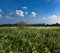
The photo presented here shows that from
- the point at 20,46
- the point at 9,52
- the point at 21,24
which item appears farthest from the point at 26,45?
the point at 21,24

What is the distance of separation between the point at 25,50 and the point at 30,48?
0.41m

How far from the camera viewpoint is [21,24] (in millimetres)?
38906

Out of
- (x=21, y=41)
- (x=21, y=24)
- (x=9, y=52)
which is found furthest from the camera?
(x=21, y=24)

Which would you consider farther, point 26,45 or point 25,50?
point 26,45

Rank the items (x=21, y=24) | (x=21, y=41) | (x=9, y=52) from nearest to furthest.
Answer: (x=9, y=52) → (x=21, y=41) → (x=21, y=24)

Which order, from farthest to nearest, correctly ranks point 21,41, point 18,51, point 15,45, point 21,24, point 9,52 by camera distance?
point 21,24
point 21,41
point 15,45
point 18,51
point 9,52

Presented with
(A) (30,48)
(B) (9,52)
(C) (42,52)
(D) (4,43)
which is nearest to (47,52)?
(C) (42,52)

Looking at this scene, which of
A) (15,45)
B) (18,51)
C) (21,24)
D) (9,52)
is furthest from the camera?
(21,24)

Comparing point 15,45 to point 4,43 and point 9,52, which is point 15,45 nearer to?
point 4,43

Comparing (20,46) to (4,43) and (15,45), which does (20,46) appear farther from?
(4,43)

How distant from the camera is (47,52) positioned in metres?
10.7

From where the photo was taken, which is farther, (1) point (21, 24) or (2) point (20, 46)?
(1) point (21, 24)

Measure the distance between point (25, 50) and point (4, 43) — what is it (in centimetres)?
163

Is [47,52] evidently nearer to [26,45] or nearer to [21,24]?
[26,45]
